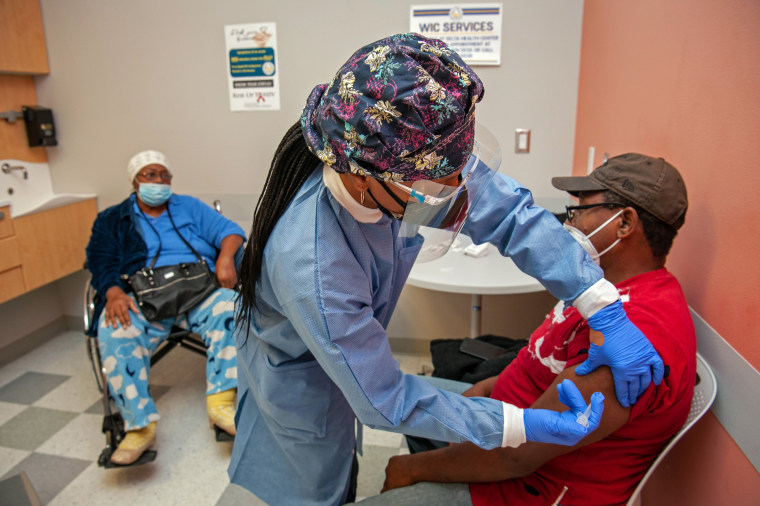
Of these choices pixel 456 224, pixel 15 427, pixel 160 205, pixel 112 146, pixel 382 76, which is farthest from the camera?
pixel 112 146

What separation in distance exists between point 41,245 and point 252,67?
148 centimetres

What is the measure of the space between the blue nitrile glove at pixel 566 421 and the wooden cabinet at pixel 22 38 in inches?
120

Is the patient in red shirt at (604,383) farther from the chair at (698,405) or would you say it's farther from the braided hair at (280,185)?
the braided hair at (280,185)

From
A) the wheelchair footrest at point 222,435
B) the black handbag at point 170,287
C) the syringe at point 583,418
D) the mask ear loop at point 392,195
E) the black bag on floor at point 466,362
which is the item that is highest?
the mask ear loop at point 392,195

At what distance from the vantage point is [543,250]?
3.51ft

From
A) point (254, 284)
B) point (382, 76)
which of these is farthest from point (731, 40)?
point (254, 284)

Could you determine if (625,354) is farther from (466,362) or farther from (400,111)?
(466,362)

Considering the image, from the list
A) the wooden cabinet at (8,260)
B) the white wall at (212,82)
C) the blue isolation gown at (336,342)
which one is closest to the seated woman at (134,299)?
the white wall at (212,82)

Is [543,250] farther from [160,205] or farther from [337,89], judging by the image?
[160,205]

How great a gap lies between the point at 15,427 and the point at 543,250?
99.5 inches

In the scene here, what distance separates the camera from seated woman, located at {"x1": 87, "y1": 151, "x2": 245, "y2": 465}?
7.16 feet

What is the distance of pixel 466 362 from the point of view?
172cm

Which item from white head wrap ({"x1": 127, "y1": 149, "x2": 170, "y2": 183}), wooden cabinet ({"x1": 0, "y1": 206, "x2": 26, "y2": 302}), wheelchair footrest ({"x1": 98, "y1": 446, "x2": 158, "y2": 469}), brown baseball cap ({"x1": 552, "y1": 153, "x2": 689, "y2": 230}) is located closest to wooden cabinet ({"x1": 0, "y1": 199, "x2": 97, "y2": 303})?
wooden cabinet ({"x1": 0, "y1": 206, "x2": 26, "y2": 302})

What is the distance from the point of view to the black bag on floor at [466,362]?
1643 mm
